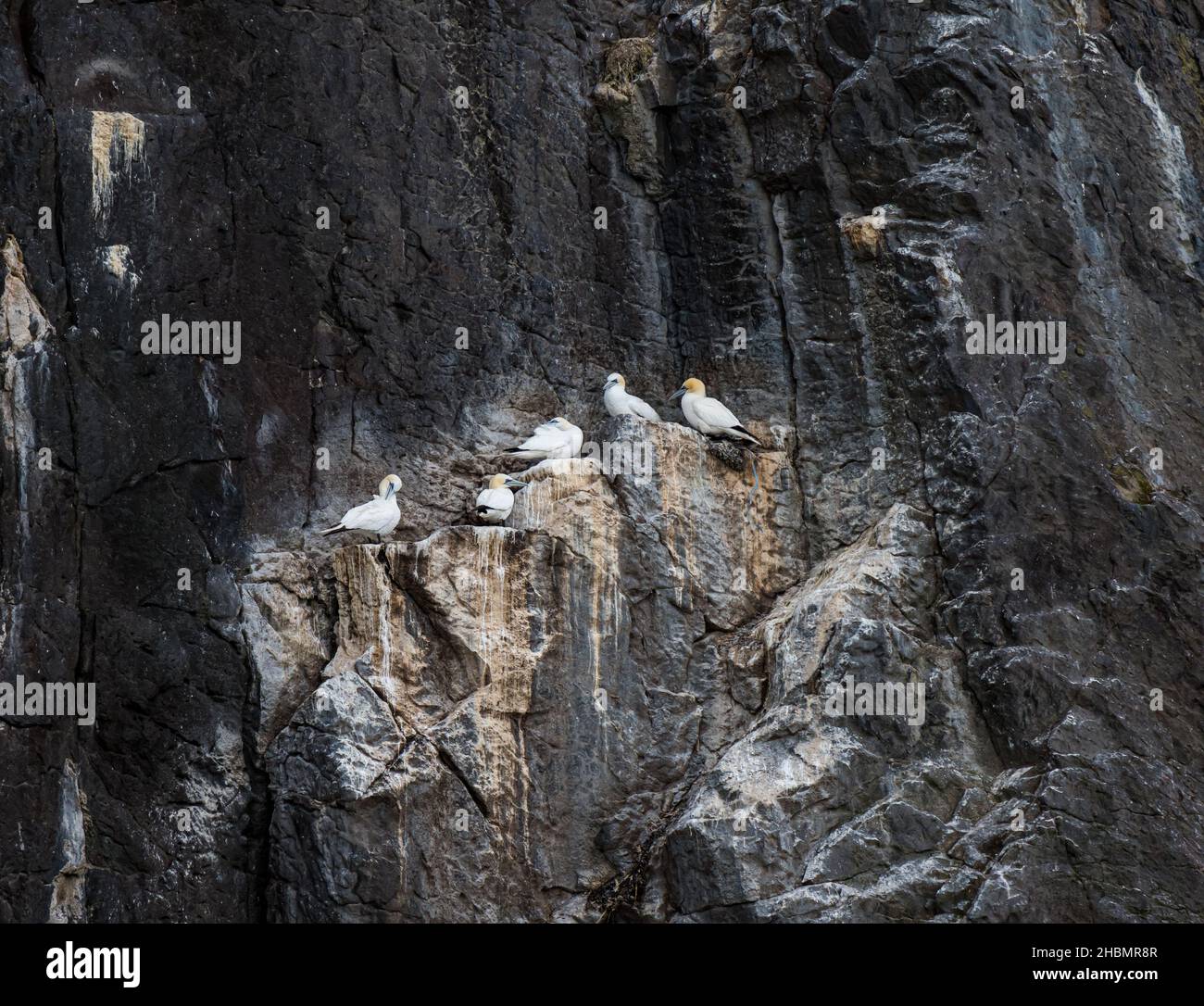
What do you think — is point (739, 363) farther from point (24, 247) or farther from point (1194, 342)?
point (24, 247)

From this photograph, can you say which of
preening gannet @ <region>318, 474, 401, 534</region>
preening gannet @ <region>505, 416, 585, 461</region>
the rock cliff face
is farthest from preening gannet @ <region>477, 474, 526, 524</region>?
preening gannet @ <region>318, 474, 401, 534</region>

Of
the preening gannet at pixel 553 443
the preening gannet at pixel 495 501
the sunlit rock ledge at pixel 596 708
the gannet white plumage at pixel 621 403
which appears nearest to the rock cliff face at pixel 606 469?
the sunlit rock ledge at pixel 596 708

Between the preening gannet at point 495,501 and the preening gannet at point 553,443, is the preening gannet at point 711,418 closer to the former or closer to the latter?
the preening gannet at point 553,443

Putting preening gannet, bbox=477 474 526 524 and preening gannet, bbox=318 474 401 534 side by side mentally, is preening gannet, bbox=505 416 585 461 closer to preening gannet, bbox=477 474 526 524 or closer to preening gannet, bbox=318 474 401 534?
preening gannet, bbox=477 474 526 524

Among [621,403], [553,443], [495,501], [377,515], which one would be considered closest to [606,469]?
[553,443]

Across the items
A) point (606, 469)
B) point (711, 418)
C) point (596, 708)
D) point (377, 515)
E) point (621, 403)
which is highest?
point (621, 403)

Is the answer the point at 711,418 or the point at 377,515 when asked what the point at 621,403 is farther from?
the point at 377,515

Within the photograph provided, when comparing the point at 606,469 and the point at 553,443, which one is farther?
Answer: the point at 553,443
